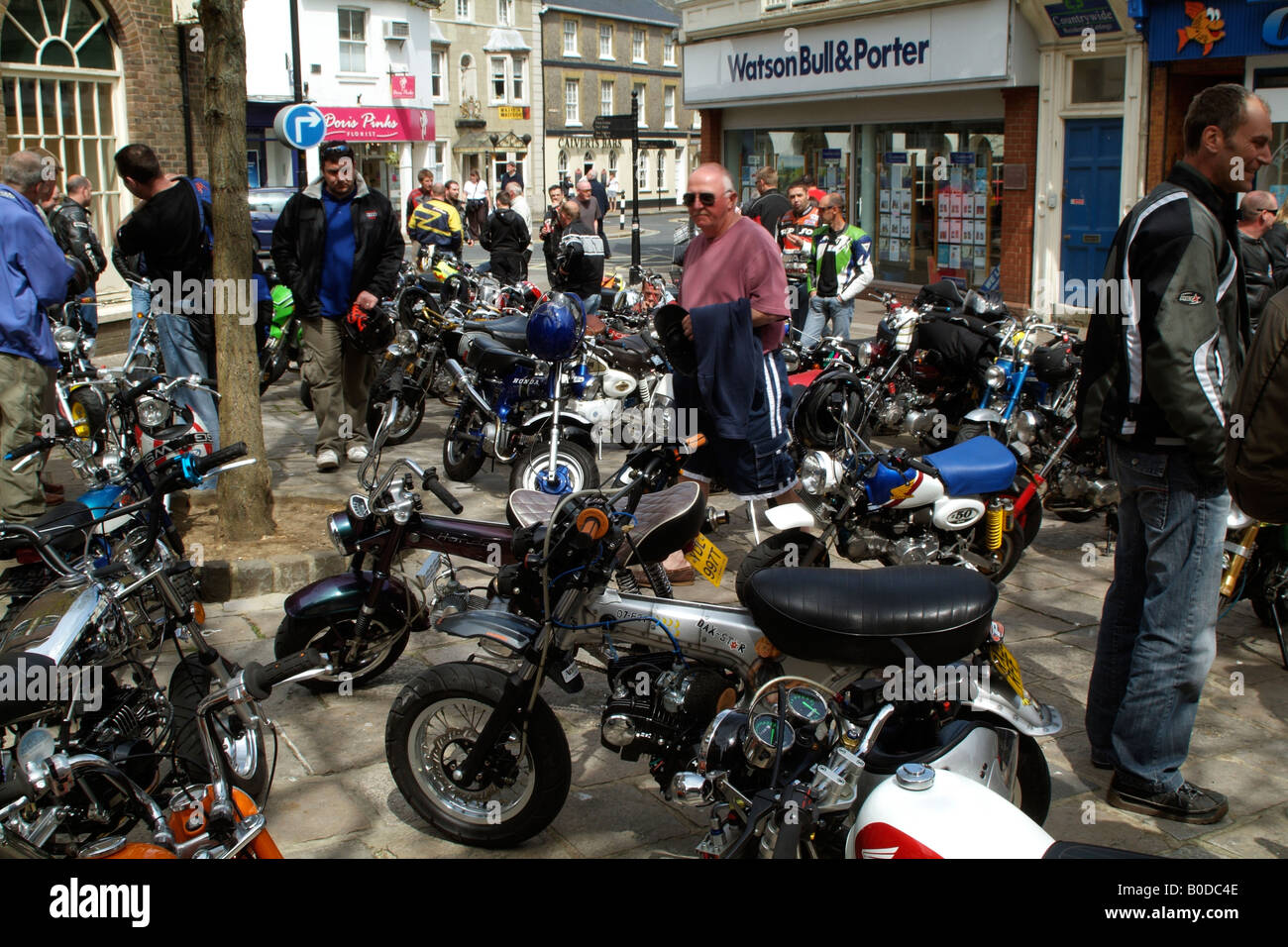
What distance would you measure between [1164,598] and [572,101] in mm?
55930

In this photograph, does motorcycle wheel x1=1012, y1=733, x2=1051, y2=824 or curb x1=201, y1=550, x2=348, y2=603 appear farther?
curb x1=201, y1=550, x2=348, y2=603

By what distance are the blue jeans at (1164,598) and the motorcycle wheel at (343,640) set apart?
8.73 feet

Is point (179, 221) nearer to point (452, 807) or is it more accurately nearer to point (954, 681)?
point (452, 807)

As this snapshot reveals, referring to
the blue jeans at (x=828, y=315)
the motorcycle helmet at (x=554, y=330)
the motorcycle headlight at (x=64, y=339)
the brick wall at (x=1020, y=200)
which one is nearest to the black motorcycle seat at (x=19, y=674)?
the motorcycle helmet at (x=554, y=330)

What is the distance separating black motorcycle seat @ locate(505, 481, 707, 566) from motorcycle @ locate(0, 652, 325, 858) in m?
1.14

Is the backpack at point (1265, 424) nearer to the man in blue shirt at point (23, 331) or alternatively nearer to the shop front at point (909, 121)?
the man in blue shirt at point (23, 331)

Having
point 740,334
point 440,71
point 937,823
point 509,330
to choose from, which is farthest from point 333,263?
point 440,71

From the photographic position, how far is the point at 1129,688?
3893mm

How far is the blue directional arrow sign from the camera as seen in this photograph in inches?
469

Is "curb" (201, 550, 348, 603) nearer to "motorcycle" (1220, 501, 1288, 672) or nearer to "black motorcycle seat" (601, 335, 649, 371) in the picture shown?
"black motorcycle seat" (601, 335, 649, 371)

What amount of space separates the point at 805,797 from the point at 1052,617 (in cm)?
339

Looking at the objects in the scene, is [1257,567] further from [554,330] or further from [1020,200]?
[1020,200]

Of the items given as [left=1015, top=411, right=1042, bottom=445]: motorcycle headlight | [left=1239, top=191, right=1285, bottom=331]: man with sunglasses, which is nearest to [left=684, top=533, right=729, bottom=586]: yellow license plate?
[left=1015, top=411, right=1042, bottom=445]: motorcycle headlight
